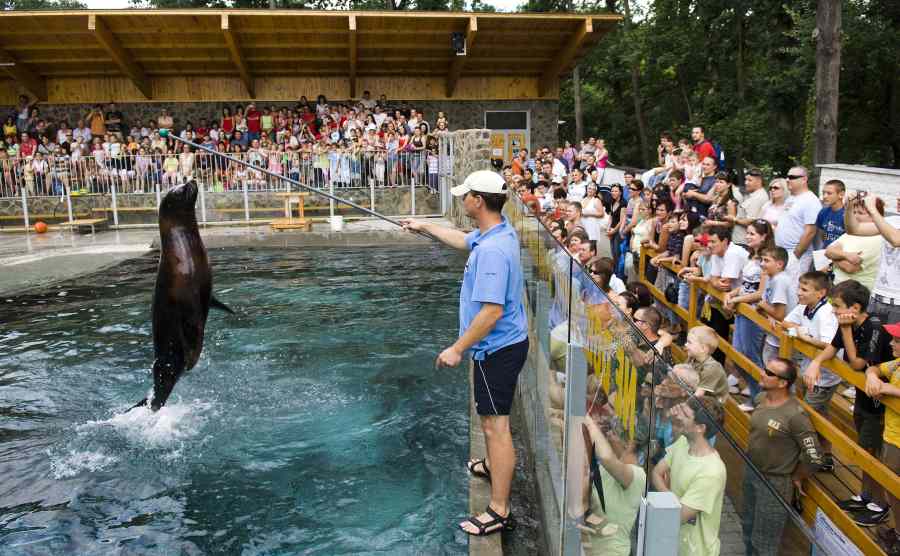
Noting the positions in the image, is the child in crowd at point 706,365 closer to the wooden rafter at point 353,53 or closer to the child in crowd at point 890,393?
the child in crowd at point 890,393

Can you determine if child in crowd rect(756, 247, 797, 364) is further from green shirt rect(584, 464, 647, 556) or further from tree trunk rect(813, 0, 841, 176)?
tree trunk rect(813, 0, 841, 176)

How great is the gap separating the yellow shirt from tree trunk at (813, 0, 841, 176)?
1085 centimetres

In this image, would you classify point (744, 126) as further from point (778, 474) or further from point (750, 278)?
point (778, 474)

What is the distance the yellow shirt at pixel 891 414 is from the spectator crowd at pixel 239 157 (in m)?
14.0

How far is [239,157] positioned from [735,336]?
578 inches

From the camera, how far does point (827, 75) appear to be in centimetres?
1380

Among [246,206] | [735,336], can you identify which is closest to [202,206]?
[246,206]

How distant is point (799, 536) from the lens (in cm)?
152

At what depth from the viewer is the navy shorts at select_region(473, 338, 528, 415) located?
13.6ft

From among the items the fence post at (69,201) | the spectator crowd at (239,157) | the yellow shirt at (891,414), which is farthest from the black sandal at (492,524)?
the fence post at (69,201)

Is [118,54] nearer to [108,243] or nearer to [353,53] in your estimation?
[353,53]

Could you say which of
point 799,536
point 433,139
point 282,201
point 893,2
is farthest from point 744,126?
point 799,536

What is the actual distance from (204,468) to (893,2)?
22.8m

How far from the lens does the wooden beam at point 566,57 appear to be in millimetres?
19891
